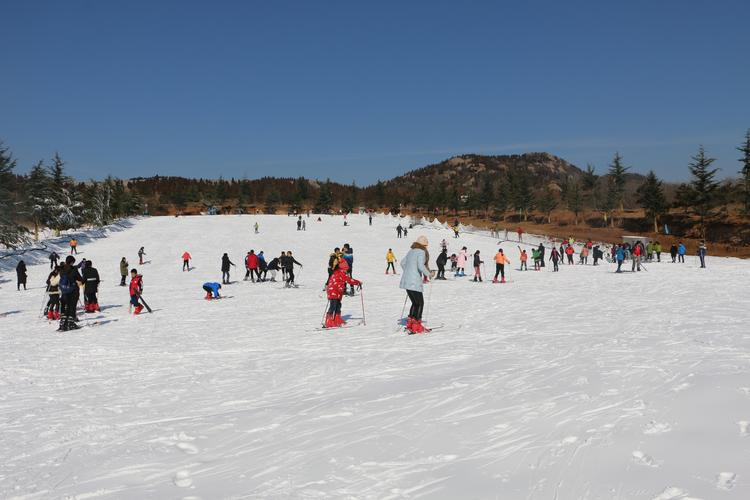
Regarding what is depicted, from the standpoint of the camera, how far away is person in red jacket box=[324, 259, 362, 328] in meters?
10.7

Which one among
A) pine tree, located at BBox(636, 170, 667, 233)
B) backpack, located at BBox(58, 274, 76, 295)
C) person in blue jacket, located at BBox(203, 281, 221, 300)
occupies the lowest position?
person in blue jacket, located at BBox(203, 281, 221, 300)

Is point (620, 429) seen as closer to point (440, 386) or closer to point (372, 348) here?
point (440, 386)

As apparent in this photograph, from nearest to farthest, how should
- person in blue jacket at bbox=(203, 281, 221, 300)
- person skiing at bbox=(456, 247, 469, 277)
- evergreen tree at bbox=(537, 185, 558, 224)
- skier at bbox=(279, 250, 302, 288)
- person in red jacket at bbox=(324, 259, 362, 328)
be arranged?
person in red jacket at bbox=(324, 259, 362, 328) < person in blue jacket at bbox=(203, 281, 221, 300) < skier at bbox=(279, 250, 302, 288) < person skiing at bbox=(456, 247, 469, 277) < evergreen tree at bbox=(537, 185, 558, 224)

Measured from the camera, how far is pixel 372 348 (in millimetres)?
A: 8336

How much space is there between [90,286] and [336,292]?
8249 mm

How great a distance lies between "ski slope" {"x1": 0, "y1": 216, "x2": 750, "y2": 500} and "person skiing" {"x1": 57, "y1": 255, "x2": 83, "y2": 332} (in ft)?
1.38

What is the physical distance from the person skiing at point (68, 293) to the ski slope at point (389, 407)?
1.38 ft

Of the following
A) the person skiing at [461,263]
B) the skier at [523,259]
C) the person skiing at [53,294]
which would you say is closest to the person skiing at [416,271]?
the person skiing at [53,294]

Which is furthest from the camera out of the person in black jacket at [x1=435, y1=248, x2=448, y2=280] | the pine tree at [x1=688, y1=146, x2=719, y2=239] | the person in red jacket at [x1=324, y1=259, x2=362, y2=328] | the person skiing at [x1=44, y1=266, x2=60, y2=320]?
the pine tree at [x1=688, y1=146, x2=719, y2=239]

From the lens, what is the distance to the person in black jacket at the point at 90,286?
46.2 ft

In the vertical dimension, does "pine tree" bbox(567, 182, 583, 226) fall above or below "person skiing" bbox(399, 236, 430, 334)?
above

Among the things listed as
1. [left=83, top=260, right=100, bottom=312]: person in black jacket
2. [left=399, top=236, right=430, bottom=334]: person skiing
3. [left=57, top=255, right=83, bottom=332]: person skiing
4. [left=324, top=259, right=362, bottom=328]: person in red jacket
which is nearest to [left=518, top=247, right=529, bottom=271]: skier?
[left=324, top=259, right=362, bottom=328]: person in red jacket

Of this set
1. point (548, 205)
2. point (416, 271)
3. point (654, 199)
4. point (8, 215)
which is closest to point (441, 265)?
point (416, 271)

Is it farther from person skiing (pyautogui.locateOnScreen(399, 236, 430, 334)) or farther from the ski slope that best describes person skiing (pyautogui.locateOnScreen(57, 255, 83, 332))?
person skiing (pyautogui.locateOnScreen(399, 236, 430, 334))
